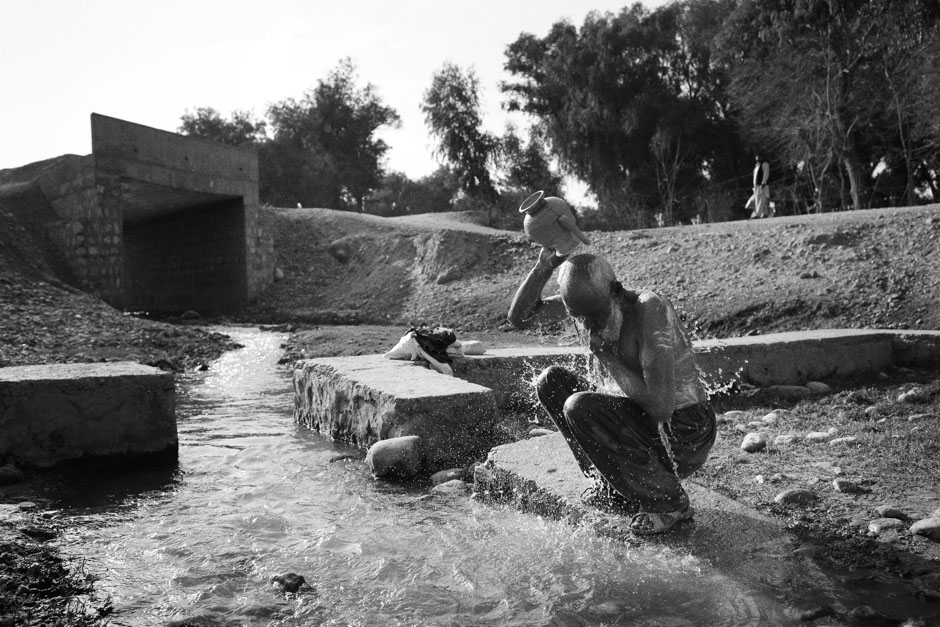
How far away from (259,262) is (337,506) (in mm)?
17684

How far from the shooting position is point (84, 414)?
541 centimetres

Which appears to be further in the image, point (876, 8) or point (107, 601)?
point (876, 8)

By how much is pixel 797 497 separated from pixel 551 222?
2.06m

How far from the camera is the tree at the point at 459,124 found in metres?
32.2

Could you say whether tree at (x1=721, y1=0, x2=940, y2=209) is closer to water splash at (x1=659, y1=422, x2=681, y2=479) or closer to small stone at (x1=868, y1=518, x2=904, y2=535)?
small stone at (x1=868, y1=518, x2=904, y2=535)

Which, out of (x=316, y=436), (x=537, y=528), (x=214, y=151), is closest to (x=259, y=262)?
(x=214, y=151)

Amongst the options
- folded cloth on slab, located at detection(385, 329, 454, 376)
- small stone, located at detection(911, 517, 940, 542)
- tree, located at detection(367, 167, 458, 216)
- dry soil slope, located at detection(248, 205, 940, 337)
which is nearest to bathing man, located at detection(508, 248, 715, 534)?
small stone, located at detection(911, 517, 940, 542)

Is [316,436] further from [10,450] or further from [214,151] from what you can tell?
[214,151]

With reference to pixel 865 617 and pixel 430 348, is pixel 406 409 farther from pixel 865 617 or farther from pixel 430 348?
pixel 865 617

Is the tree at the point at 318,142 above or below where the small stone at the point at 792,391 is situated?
above

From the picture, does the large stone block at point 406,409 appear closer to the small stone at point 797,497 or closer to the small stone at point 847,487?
the small stone at point 797,497

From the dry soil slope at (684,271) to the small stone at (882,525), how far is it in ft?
24.6

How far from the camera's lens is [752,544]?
3.35m

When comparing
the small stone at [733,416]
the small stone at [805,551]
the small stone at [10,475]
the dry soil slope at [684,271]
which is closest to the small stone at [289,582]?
the small stone at [805,551]
